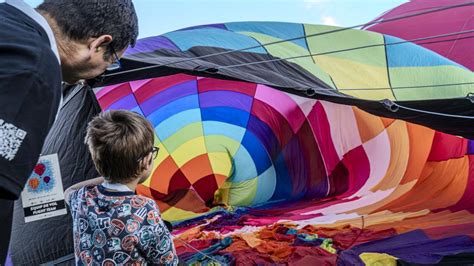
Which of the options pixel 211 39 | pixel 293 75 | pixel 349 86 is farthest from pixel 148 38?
pixel 349 86

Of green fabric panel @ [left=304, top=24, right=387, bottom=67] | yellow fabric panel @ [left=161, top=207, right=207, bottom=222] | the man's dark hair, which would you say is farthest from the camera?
yellow fabric panel @ [left=161, top=207, right=207, bottom=222]

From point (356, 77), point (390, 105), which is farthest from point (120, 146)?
point (356, 77)

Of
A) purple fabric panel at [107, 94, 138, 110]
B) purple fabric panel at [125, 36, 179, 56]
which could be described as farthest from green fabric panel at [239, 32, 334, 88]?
purple fabric panel at [107, 94, 138, 110]

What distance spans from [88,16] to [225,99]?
2798mm

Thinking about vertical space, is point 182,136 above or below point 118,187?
below

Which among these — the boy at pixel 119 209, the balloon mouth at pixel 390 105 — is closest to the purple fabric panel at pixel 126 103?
the balloon mouth at pixel 390 105

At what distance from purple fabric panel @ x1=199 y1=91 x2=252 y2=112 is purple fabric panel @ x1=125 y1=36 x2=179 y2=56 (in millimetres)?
1038

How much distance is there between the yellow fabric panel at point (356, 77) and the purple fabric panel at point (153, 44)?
0.76 meters

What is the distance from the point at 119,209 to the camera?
112 cm

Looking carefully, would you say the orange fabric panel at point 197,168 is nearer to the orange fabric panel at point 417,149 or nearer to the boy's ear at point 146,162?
the orange fabric panel at point 417,149

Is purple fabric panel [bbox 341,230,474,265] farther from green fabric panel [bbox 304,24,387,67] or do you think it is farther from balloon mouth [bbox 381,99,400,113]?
green fabric panel [bbox 304,24,387,67]

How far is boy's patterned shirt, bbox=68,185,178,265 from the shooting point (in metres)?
1.11

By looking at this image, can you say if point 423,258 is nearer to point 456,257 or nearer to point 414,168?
point 456,257

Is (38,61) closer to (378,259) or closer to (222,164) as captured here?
(378,259)
